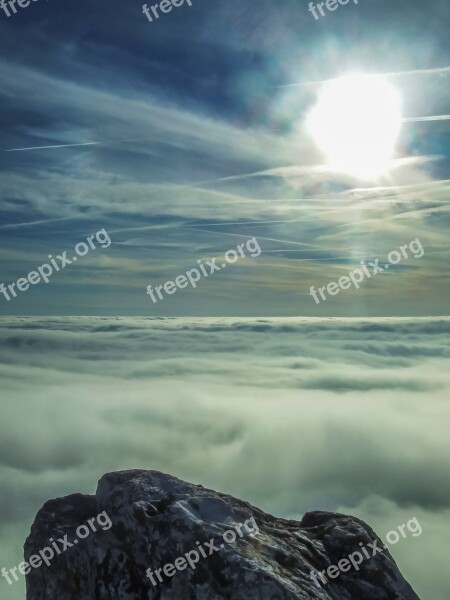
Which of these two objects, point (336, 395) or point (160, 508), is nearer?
point (160, 508)

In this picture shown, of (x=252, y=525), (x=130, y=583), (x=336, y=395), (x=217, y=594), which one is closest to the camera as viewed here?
(x=217, y=594)

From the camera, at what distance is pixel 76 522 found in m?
Result: 12.1

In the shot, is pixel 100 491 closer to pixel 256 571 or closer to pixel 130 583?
pixel 130 583

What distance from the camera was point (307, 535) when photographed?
39.7ft

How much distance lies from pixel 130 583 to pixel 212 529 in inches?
63.5

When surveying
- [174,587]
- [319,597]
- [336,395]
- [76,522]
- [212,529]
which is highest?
[336,395]

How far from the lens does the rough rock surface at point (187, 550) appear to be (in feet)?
32.7

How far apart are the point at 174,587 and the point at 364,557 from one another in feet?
12.3

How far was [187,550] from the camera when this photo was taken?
10414mm

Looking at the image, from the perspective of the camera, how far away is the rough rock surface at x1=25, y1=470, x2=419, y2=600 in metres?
9.97

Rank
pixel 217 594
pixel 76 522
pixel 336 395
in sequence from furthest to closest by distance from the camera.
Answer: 1. pixel 336 395
2. pixel 76 522
3. pixel 217 594

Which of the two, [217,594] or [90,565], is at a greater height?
[90,565]

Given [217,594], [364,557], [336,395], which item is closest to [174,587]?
[217,594]

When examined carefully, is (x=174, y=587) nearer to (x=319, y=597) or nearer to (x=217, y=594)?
→ (x=217, y=594)
